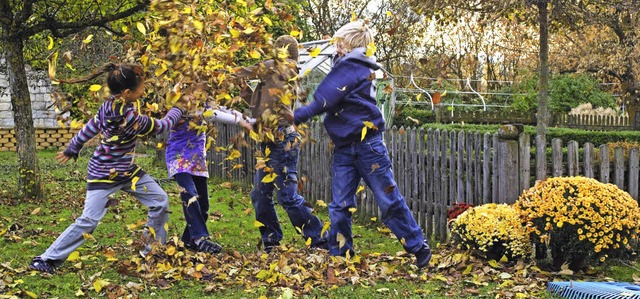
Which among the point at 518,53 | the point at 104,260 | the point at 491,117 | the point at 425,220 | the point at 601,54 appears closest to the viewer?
the point at 104,260

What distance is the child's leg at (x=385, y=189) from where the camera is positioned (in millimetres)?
5852

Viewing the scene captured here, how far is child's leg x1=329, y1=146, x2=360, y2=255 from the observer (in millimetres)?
5961

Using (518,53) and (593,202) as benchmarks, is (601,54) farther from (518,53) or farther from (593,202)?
(593,202)

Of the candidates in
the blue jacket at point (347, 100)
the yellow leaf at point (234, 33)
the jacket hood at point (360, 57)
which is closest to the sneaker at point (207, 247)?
the blue jacket at point (347, 100)

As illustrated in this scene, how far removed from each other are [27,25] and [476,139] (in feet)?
21.4

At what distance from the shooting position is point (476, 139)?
293 inches

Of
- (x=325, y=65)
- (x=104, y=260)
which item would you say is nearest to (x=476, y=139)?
(x=104, y=260)

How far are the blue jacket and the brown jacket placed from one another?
0.23 metres

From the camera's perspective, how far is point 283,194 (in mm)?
6441

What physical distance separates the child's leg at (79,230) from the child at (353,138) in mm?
1599

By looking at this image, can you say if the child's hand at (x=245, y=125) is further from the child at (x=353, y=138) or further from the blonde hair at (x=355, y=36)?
the blonde hair at (x=355, y=36)

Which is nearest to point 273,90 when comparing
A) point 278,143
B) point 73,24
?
point 278,143

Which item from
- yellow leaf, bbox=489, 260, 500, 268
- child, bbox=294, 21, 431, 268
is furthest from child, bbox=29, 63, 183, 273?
yellow leaf, bbox=489, 260, 500, 268

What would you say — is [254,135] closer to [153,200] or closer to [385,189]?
[153,200]
